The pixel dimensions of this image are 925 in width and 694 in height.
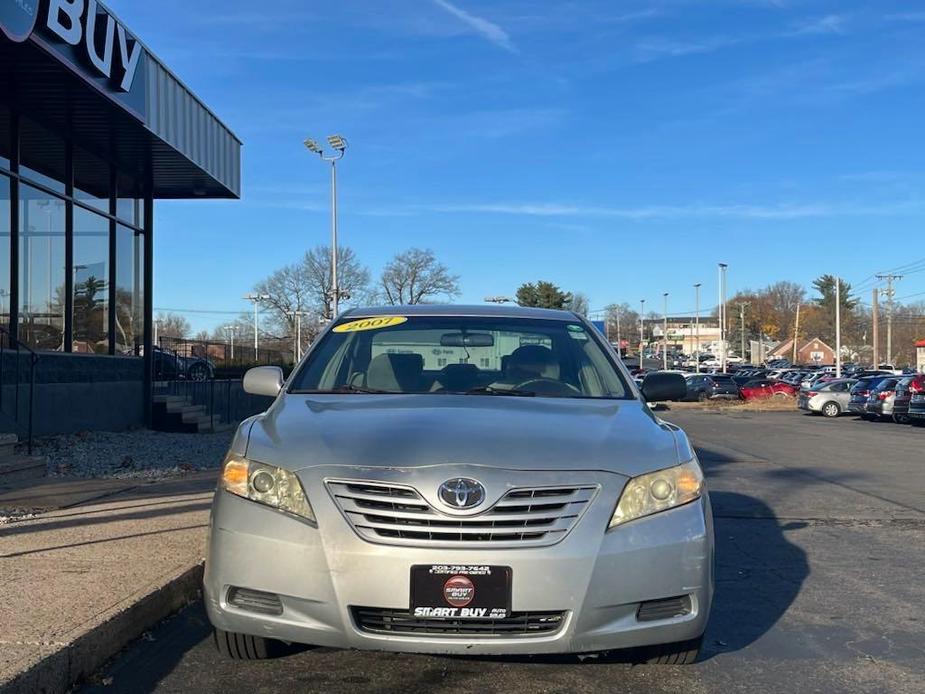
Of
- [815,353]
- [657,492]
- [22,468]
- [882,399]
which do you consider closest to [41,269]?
[22,468]

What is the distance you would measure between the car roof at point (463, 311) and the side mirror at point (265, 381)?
69cm

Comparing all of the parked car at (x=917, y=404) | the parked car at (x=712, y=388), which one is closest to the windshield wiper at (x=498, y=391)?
the parked car at (x=917, y=404)

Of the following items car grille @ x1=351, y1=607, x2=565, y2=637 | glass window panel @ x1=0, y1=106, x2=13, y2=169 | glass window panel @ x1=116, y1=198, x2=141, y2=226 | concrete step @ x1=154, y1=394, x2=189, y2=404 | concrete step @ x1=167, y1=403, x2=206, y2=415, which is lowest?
concrete step @ x1=167, y1=403, x2=206, y2=415

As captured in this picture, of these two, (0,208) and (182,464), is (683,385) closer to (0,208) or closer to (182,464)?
A: (182,464)

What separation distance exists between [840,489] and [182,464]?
8160 mm

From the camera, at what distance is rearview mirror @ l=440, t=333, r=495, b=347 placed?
5.55 metres

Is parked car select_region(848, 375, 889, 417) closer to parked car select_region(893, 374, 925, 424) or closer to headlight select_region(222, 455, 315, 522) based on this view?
parked car select_region(893, 374, 925, 424)

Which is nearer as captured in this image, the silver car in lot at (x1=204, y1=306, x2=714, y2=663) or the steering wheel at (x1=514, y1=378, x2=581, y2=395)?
the silver car in lot at (x1=204, y1=306, x2=714, y2=663)

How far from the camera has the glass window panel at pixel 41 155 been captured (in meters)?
14.6

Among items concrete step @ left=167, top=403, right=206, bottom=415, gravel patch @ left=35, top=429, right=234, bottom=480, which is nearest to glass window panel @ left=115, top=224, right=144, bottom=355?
concrete step @ left=167, top=403, right=206, bottom=415

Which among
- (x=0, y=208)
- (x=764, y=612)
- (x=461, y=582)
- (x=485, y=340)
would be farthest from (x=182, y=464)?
(x=461, y=582)

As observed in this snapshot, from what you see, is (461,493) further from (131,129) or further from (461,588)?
(131,129)

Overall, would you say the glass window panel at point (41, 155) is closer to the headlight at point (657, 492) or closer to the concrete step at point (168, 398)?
the concrete step at point (168, 398)

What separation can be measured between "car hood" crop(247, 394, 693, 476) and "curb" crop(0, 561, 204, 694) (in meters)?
1.18
